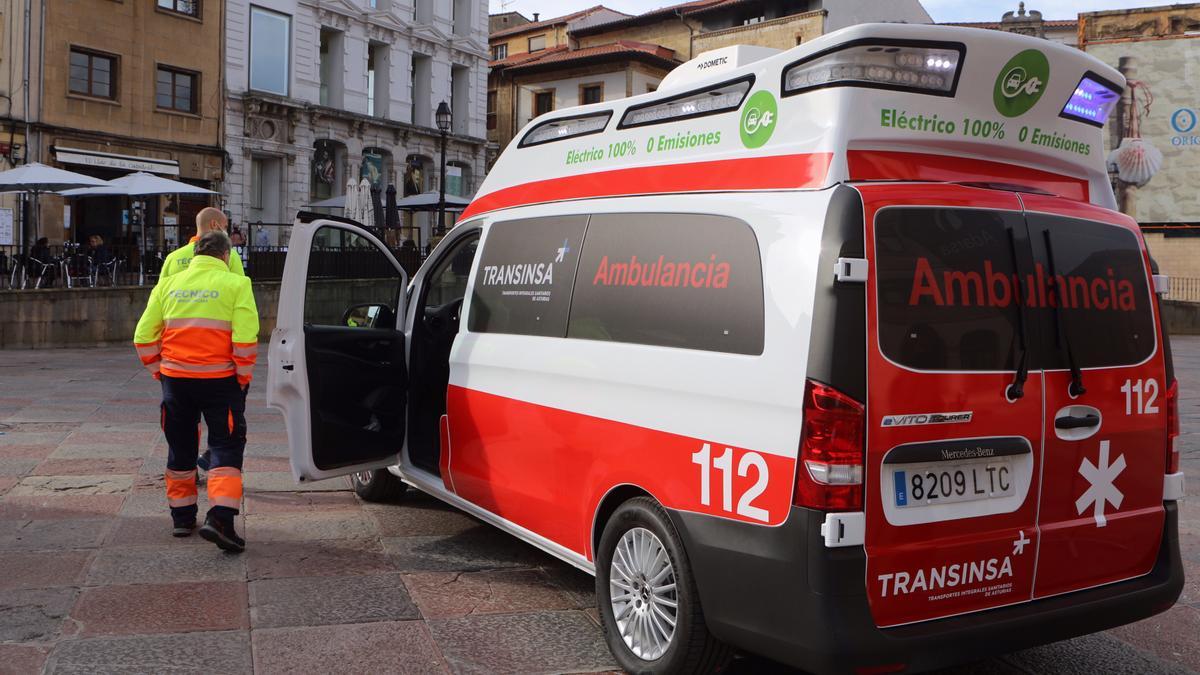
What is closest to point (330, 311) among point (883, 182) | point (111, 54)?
point (883, 182)

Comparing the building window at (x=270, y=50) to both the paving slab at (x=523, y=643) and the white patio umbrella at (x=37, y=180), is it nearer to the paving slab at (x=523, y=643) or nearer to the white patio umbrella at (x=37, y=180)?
the white patio umbrella at (x=37, y=180)

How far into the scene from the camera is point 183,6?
29.3 metres

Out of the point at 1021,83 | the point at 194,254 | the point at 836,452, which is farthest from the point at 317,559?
the point at 1021,83

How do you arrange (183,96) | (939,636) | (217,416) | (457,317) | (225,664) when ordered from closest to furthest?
1. (939,636)
2. (225,664)
3. (217,416)
4. (457,317)
5. (183,96)

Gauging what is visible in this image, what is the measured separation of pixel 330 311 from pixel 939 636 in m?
4.59

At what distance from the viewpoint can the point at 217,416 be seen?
18.9 feet

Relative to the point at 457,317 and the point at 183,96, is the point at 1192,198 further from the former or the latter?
the point at 457,317

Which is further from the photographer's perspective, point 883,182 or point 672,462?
point 672,462

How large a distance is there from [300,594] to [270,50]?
30072 mm

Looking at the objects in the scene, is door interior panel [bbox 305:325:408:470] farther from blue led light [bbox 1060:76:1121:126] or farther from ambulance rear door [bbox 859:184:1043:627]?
blue led light [bbox 1060:76:1121:126]

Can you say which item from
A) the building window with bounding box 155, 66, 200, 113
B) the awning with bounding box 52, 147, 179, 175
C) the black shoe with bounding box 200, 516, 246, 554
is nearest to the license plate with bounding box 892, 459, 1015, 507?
the black shoe with bounding box 200, 516, 246, 554

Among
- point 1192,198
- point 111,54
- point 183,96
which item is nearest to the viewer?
point 111,54

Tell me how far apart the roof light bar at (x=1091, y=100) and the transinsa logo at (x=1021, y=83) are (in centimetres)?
20

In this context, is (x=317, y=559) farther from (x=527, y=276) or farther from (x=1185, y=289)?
(x=1185, y=289)
